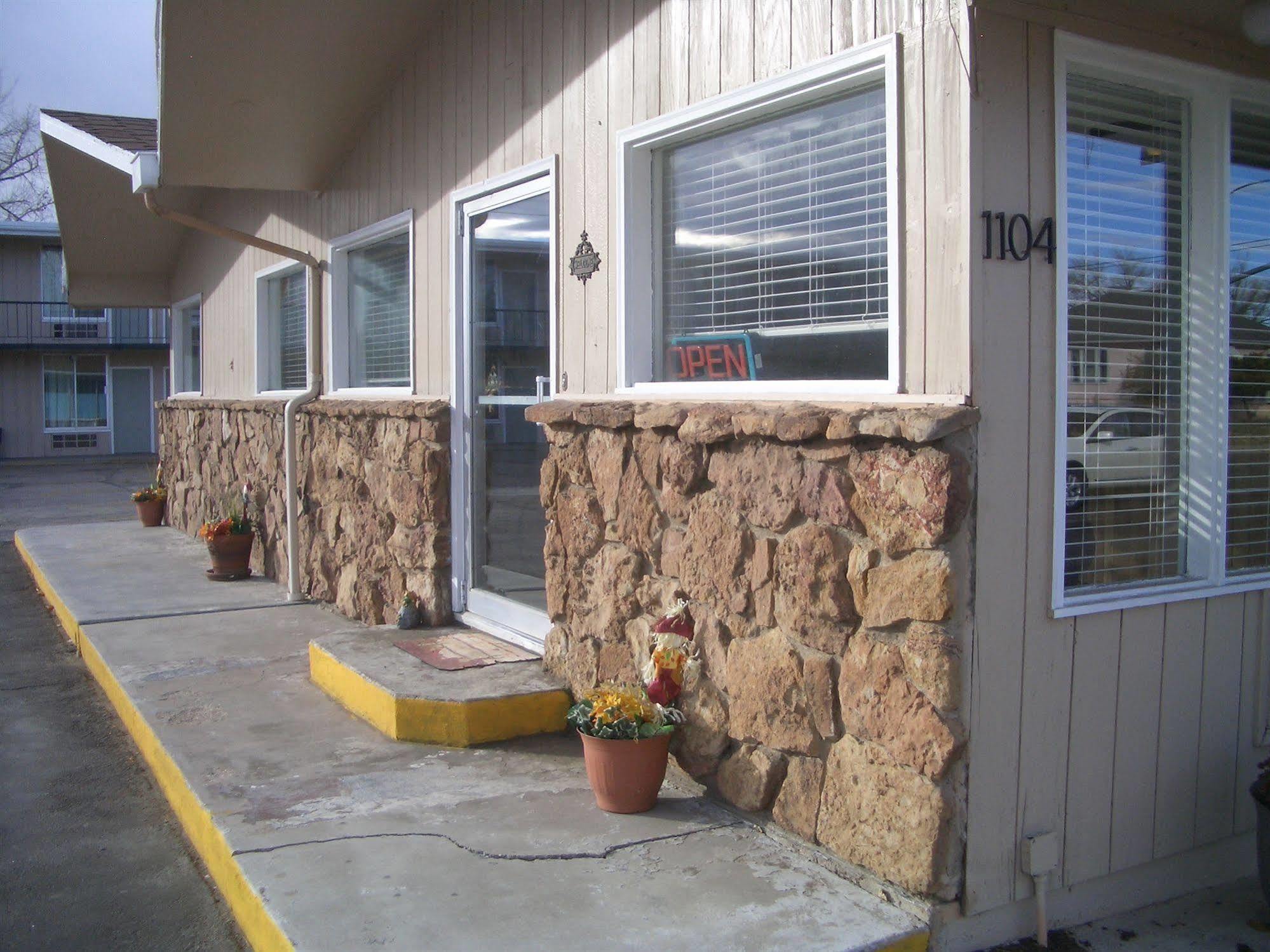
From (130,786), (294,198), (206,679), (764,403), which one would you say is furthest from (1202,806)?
(294,198)

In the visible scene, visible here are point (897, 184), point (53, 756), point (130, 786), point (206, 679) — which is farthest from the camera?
point (206, 679)

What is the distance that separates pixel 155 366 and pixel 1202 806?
28.7 metres

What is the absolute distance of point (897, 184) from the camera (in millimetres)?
3303

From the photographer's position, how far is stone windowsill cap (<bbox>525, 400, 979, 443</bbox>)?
3.06m

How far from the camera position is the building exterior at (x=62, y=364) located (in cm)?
2648

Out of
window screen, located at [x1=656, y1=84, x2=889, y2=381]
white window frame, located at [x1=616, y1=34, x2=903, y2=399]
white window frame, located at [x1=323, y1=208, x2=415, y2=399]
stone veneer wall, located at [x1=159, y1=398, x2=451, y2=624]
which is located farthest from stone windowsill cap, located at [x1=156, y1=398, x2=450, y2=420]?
window screen, located at [x1=656, y1=84, x2=889, y2=381]

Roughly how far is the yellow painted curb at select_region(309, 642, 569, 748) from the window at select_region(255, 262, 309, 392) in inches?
168

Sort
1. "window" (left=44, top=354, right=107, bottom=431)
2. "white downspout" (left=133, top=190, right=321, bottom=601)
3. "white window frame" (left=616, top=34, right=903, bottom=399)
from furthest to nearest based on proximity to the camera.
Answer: "window" (left=44, top=354, right=107, bottom=431) < "white downspout" (left=133, top=190, right=321, bottom=601) < "white window frame" (left=616, top=34, right=903, bottom=399)

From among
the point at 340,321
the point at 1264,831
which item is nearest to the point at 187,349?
the point at 340,321

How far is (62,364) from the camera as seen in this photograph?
27.6 meters

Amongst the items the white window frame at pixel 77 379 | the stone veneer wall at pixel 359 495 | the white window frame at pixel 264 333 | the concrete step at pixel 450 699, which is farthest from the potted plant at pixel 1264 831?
the white window frame at pixel 77 379

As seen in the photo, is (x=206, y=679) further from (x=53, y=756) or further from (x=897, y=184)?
(x=897, y=184)

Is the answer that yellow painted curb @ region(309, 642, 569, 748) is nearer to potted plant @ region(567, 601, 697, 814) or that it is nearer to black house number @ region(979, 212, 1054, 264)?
potted plant @ region(567, 601, 697, 814)

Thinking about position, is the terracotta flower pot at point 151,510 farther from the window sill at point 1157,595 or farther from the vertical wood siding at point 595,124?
the window sill at point 1157,595
